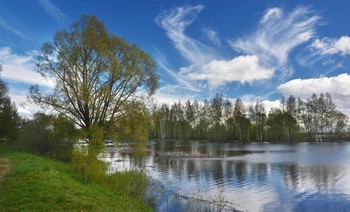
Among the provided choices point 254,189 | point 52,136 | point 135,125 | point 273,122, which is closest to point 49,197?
point 254,189

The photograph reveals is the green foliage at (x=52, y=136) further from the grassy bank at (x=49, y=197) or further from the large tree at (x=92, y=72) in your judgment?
the grassy bank at (x=49, y=197)

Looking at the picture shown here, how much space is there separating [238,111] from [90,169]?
108 metres

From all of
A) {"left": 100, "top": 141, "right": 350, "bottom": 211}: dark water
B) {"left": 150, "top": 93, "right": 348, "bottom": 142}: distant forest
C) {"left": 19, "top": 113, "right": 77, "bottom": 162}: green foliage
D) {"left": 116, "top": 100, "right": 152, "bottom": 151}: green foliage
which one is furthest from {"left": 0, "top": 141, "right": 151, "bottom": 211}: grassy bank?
{"left": 150, "top": 93, "right": 348, "bottom": 142}: distant forest

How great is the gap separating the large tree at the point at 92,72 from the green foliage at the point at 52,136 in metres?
1.19

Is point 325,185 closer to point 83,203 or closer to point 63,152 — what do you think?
point 83,203

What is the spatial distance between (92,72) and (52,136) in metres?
8.84

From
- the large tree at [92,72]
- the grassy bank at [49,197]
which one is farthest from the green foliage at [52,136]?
the grassy bank at [49,197]

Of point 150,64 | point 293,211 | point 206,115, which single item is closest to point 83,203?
point 293,211

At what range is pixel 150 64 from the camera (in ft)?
116

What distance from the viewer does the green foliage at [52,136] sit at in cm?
3428

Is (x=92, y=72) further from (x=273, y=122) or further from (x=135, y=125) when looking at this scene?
(x=273, y=122)

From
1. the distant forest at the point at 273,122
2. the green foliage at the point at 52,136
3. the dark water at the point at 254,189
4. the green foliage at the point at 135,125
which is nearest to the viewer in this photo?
the dark water at the point at 254,189

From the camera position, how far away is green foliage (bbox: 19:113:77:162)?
34.3 m

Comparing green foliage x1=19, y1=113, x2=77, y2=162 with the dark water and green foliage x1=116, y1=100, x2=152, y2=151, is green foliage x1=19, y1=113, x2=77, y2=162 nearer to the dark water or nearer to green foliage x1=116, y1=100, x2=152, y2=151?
green foliage x1=116, y1=100, x2=152, y2=151
